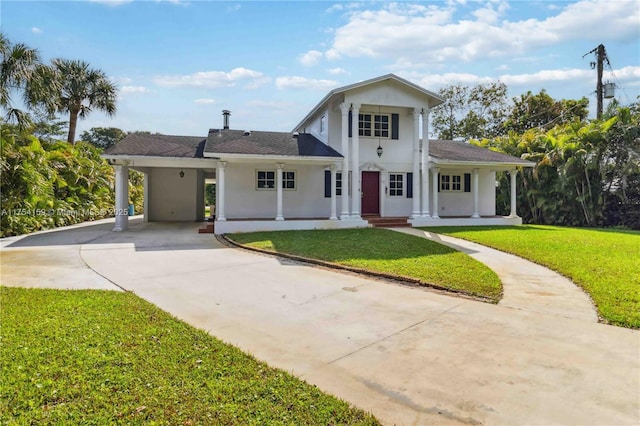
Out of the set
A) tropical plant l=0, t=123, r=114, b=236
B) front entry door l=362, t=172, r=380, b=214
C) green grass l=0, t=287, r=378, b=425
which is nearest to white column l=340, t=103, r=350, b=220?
front entry door l=362, t=172, r=380, b=214

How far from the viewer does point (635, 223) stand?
17.9 meters

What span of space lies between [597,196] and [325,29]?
1607 centimetres

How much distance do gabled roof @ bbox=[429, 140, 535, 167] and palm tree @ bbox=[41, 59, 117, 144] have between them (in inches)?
780

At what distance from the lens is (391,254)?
9141 mm

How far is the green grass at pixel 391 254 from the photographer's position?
6707 mm

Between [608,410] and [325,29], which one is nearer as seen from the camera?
[608,410]

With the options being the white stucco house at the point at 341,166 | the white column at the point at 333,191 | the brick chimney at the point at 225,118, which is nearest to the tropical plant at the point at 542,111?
the white stucco house at the point at 341,166

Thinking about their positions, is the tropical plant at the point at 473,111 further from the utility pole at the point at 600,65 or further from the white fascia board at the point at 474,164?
the white fascia board at the point at 474,164

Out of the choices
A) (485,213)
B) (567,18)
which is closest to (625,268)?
(567,18)

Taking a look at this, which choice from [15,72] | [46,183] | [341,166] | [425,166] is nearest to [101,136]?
[46,183]

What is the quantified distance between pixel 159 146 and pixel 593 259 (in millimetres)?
15261

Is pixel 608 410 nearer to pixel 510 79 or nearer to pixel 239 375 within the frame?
pixel 239 375

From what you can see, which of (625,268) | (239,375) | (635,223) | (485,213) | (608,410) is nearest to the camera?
(608,410)

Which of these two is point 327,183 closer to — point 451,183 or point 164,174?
point 451,183
